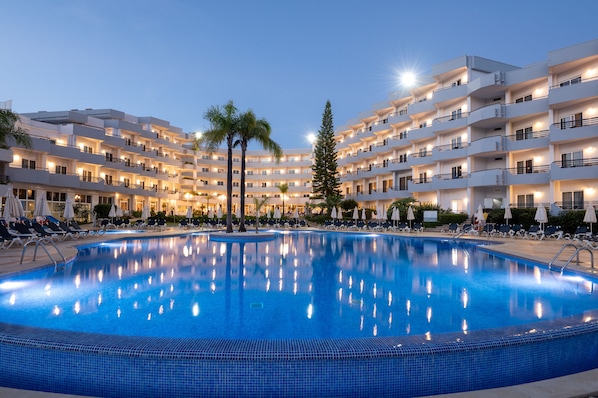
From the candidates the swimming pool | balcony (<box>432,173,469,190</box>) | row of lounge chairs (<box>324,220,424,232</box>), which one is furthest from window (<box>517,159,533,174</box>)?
the swimming pool

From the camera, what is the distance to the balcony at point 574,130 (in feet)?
72.6

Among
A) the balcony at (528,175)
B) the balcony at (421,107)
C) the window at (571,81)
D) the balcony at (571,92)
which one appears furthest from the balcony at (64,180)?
the window at (571,81)

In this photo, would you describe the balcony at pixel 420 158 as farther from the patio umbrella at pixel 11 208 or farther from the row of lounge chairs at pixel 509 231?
the patio umbrella at pixel 11 208

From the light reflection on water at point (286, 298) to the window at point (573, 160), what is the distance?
17.8 meters

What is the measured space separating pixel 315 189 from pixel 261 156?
19.6 m

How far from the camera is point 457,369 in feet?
10.9

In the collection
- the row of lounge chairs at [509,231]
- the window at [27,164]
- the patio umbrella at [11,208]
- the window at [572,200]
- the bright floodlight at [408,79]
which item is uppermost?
the bright floodlight at [408,79]

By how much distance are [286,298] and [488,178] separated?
25583mm

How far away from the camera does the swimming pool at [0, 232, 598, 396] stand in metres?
3.18

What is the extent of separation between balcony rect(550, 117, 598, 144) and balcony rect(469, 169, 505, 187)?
399 centimetres

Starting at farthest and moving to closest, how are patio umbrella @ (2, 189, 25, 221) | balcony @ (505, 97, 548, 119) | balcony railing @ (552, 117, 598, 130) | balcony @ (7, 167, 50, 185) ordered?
balcony @ (7, 167, 50, 185)
balcony @ (505, 97, 548, 119)
balcony railing @ (552, 117, 598, 130)
patio umbrella @ (2, 189, 25, 221)

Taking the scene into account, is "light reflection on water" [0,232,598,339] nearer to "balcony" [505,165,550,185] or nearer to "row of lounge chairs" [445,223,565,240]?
"row of lounge chairs" [445,223,565,240]

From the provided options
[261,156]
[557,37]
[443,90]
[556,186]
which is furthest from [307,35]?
[556,186]

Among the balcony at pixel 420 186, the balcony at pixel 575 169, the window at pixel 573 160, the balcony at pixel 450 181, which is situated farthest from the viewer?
the balcony at pixel 420 186
